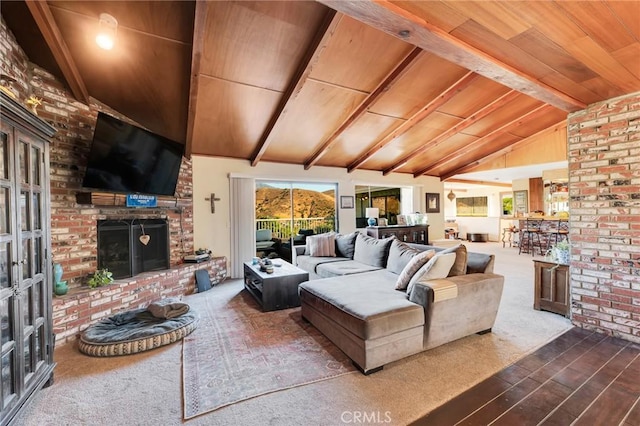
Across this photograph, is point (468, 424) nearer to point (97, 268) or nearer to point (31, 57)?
point (97, 268)

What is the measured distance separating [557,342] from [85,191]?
5.22 m

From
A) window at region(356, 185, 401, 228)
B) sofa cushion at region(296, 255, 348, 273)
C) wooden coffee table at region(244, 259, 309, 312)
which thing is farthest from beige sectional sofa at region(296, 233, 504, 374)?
window at region(356, 185, 401, 228)

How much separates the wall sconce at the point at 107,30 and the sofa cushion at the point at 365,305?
9.47 feet

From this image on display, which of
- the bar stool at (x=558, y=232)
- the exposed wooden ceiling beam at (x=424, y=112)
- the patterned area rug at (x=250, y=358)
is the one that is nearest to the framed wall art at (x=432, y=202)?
the bar stool at (x=558, y=232)

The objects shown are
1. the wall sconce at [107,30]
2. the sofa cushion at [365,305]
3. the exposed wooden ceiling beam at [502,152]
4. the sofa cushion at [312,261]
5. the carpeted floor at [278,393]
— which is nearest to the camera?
the carpeted floor at [278,393]

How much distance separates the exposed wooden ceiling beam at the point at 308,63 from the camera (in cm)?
260

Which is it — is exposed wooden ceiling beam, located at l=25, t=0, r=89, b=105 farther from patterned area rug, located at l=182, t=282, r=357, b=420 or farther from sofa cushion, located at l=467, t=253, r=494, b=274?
sofa cushion, located at l=467, t=253, r=494, b=274

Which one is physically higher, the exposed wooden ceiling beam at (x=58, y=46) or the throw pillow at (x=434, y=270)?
the exposed wooden ceiling beam at (x=58, y=46)

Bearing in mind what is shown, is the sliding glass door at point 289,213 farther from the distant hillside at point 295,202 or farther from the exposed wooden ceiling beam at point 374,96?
the exposed wooden ceiling beam at point 374,96

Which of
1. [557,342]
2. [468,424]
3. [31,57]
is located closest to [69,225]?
[31,57]

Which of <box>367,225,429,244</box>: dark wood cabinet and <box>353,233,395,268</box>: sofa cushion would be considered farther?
<box>367,225,429,244</box>: dark wood cabinet

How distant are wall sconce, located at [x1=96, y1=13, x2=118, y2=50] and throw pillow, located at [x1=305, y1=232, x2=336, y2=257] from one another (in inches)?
147

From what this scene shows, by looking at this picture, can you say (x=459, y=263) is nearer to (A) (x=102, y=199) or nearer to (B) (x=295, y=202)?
(A) (x=102, y=199)

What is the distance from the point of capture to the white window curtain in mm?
5539
